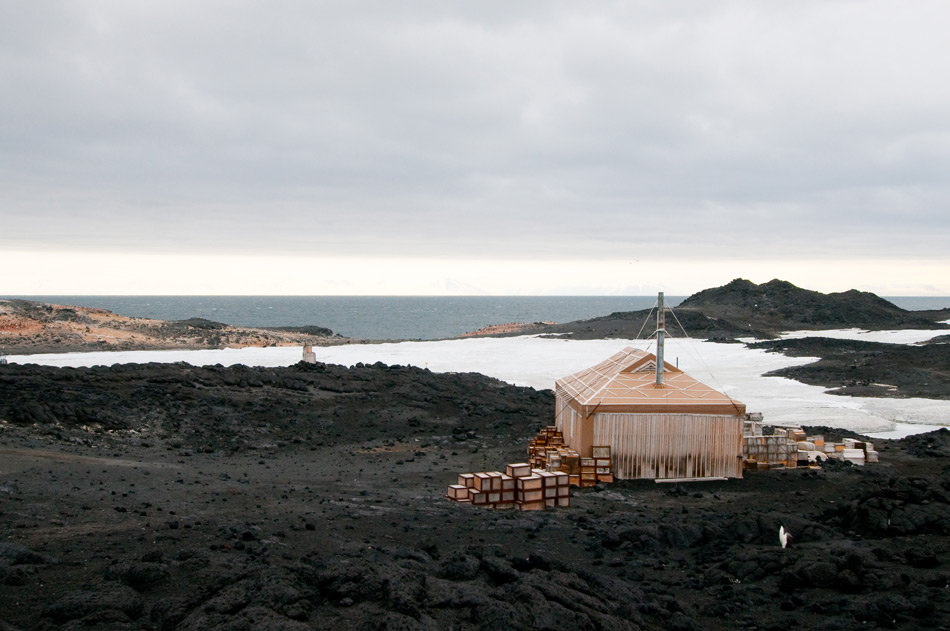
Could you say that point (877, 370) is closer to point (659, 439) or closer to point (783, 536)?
point (659, 439)

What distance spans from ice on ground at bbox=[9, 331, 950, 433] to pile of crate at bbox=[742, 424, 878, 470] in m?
7.64

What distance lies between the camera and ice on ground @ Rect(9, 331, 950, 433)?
34938 millimetres

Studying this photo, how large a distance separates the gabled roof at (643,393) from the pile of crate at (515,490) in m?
3.99

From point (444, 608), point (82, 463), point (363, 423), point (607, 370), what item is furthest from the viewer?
point (363, 423)

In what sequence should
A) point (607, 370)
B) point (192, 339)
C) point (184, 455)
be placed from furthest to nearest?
1. point (192, 339)
2. point (607, 370)
3. point (184, 455)

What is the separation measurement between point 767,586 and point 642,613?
293 cm

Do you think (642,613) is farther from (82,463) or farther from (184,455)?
(184,455)

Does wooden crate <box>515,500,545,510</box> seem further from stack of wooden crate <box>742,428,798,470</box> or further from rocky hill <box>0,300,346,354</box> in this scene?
rocky hill <box>0,300,346,354</box>

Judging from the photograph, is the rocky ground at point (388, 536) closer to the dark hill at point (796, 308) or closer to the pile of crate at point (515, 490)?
the pile of crate at point (515, 490)

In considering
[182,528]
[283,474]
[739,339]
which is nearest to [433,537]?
[182,528]

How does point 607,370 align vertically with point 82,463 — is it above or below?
above

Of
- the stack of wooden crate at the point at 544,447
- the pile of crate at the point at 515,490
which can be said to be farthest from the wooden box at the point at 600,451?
the pile of crate at the point at 515,490

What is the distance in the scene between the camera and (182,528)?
1317 cm

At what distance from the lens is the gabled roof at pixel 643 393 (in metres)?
22.1
